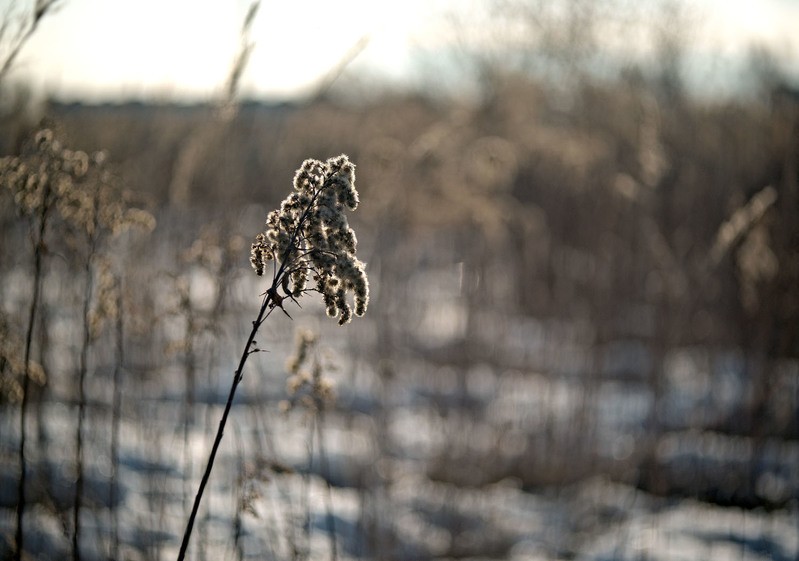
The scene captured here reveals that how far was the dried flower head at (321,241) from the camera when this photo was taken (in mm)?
1330

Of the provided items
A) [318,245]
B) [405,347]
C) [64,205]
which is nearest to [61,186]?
[64,205]

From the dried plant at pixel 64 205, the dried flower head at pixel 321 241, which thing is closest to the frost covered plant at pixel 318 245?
the dried flower head at pixel 321 241

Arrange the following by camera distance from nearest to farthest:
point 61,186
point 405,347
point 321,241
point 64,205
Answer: point 321,241 → point 61,186 → point 64,205 → point 405,347

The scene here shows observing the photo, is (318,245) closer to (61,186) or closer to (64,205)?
(61,186)

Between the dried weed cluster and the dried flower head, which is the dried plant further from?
the dried flower head

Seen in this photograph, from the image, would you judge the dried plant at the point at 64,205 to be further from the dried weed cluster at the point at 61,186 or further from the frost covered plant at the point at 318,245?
the frost covered plant at the point at 318,245

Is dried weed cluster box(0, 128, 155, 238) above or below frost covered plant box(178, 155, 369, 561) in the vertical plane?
above

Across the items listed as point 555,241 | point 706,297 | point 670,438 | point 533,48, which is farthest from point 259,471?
point 533,48

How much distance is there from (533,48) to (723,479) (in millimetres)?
11147

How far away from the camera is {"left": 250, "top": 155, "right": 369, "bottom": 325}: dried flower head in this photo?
1330mm

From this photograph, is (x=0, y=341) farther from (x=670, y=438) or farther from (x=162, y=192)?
(x=162, y=192)

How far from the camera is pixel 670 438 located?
5.30 meters

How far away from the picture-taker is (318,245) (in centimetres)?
136

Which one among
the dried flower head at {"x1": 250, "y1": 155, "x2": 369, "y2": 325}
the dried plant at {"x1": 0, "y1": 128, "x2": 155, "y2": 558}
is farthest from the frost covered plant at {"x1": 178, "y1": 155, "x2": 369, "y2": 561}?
the dried plant at {"x1": 0, "y1": 128, "x2": 155, "y2": 558}
